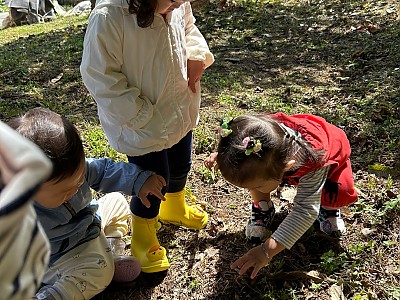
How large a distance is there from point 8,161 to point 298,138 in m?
1.61

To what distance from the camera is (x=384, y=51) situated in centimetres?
434

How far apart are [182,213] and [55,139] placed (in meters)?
1.03

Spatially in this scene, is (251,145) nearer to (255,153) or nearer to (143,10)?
(255,153)

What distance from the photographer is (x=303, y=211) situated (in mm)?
2035

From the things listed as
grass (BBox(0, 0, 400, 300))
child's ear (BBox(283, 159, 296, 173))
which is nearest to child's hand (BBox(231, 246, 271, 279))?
grass (BBox(0, 0, 400, 300))

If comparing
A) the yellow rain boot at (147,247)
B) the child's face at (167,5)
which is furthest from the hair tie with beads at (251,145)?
the yellow rain boot at (147,247)

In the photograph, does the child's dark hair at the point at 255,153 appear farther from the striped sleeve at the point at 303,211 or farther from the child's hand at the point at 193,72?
the child's hand at the point at 193,72

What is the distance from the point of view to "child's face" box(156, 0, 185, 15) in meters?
1.86

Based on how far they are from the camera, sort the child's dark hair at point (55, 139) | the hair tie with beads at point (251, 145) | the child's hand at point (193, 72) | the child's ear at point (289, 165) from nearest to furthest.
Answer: the child's dark hair at point (55, 139) < the hair tie with beads at point (251, 145) < the child's ear at point (289, 165) < the child's hand at point (193, 72)

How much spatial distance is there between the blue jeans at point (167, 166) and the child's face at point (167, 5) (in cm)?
60

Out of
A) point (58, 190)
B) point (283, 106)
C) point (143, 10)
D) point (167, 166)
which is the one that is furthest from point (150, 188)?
point (283, 106)

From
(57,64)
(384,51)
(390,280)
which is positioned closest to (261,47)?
(384,51)

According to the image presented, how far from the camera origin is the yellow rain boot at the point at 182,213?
2537 millimetres

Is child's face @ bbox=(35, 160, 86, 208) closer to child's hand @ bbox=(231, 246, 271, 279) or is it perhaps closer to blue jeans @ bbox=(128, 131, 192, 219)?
blue jeans @ bbox=(128, 131, 192, 219)
